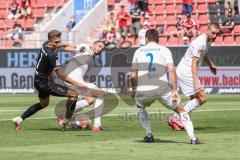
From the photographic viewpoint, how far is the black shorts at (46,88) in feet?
58.0

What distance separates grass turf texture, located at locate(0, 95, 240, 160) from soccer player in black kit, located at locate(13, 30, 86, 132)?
0.45m

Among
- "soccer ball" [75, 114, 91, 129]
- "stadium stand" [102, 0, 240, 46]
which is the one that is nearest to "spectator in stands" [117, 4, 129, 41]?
"stadium stand" [102, 0, 240, 46]

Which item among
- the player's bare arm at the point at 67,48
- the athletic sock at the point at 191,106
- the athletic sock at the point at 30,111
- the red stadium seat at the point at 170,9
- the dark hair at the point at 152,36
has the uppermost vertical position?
the dark hair at the point at 152,36

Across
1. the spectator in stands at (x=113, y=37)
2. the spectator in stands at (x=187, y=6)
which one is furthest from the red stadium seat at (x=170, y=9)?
the spectator in stands at (x=113, y=37)

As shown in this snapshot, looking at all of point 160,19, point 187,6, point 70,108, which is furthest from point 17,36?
point 70,108

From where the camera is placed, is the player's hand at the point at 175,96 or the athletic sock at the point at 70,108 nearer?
the player's hand at the point at 175,96

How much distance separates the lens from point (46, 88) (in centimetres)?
1770

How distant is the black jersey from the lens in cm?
1733

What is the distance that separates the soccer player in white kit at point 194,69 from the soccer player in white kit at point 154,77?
1.77 meters

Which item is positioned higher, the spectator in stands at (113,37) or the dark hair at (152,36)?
the dark hair at (152,36)

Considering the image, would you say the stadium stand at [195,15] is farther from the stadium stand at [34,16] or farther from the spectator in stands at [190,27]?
the stadium stand at [34,16]

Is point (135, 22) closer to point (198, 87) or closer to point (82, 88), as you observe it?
point (82, 88)

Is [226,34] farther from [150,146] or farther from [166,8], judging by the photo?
[150,146]

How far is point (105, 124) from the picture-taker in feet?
64.2
